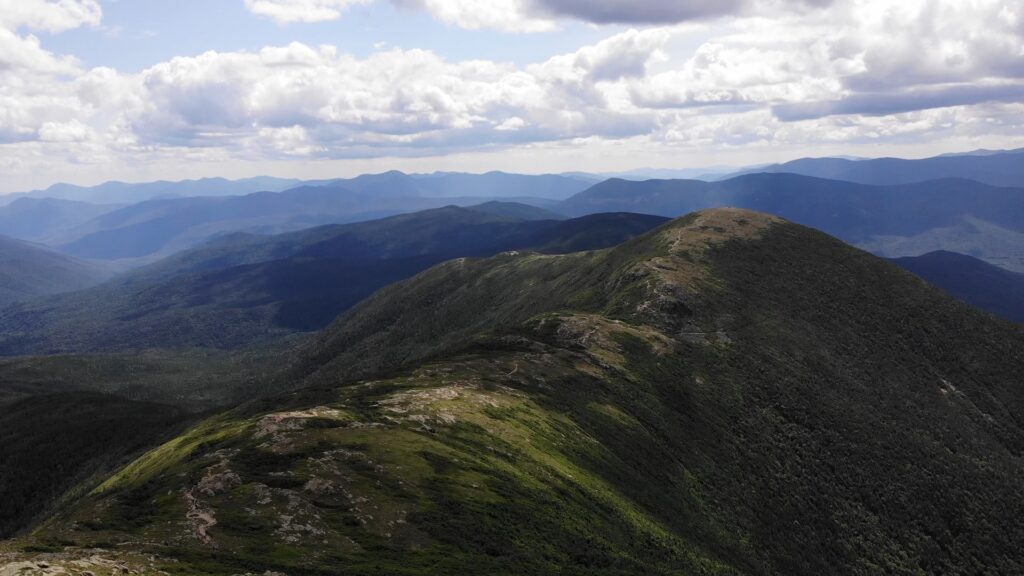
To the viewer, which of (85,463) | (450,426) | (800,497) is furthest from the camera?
(85,463)

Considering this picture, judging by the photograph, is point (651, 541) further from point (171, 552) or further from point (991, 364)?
point (991, 364)

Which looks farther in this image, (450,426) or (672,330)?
(672,330)

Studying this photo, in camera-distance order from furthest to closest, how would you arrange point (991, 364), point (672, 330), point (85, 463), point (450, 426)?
1. point (85, 463)
2. point (991, 364)
3. point (672, 330)
4. point (450, 426)

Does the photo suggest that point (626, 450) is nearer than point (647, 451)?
Yes

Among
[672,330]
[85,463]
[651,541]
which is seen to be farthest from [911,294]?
[85,463]

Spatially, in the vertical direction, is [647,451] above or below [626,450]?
below

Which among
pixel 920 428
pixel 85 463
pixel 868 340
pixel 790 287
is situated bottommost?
pixel 85 463

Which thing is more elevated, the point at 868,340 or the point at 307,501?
the point at 307,501
